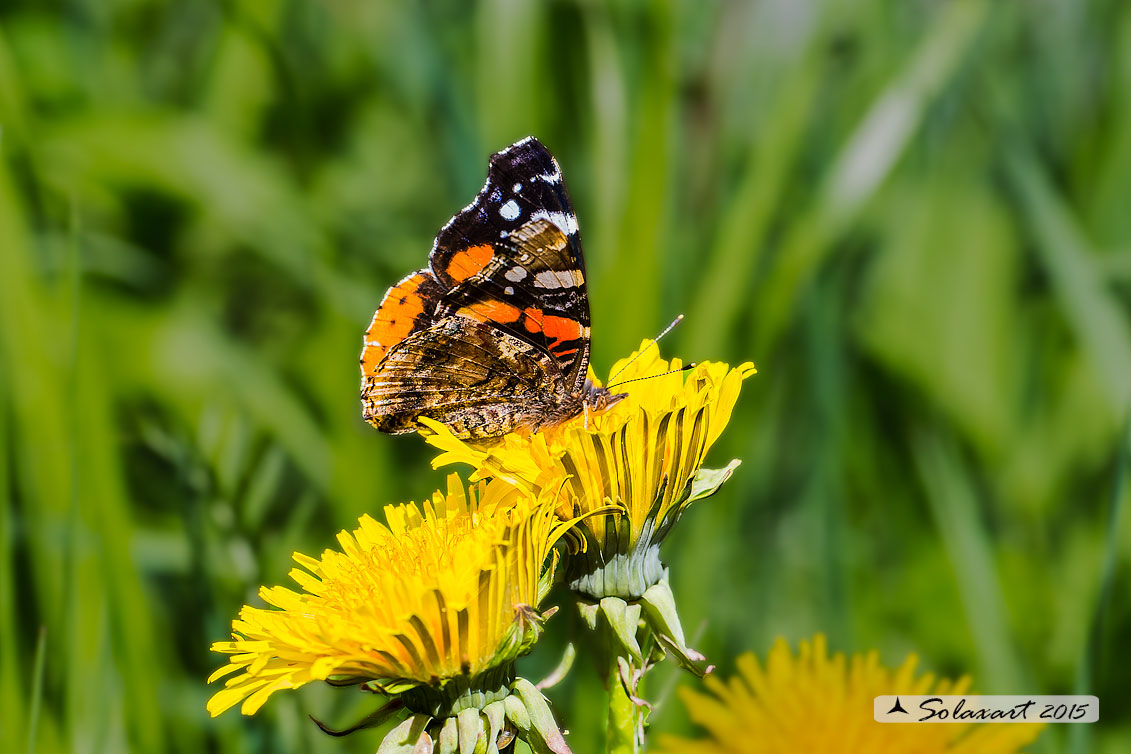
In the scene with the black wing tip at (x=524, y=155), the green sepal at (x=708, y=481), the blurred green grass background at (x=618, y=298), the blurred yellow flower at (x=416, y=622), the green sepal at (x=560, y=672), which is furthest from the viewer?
the blurred green grass background at (x=618, y=298)

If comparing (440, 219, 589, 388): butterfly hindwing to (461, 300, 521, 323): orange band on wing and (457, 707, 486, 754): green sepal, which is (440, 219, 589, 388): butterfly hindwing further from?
(457, 707, 486, 754): green sepal

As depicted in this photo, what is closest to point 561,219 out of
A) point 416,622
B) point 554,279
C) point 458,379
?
point 554,279

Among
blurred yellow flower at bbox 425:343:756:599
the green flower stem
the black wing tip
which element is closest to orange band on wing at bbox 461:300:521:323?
the black wing tip

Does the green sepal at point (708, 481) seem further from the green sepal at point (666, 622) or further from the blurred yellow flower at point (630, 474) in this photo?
the green sepal at point (666, 622)

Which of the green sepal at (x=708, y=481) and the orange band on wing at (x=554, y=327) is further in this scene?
the orange band on wing at (x=554, y=327)

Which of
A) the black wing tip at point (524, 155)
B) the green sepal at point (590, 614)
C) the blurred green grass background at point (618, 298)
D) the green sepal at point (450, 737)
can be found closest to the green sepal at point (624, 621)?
the green sepal at point (590, 614)

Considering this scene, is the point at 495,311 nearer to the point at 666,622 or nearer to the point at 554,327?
the point at 554,327
